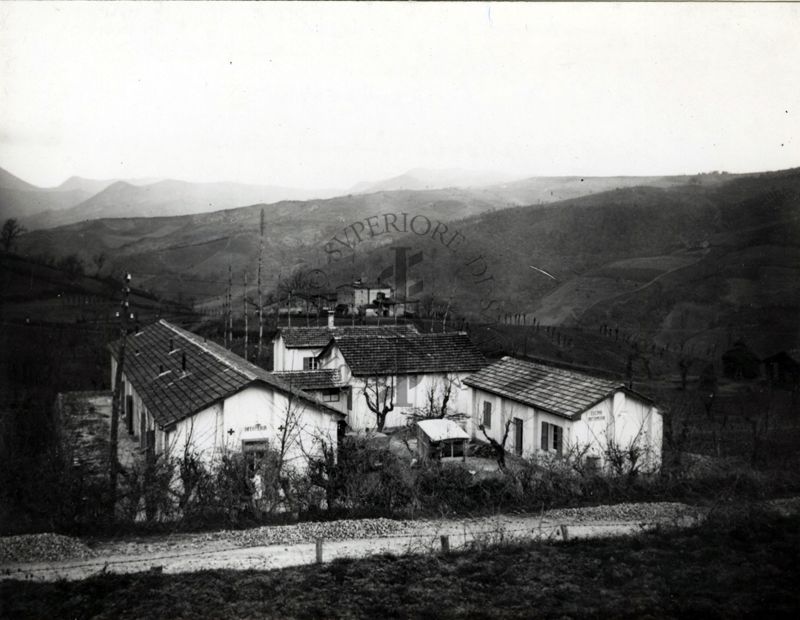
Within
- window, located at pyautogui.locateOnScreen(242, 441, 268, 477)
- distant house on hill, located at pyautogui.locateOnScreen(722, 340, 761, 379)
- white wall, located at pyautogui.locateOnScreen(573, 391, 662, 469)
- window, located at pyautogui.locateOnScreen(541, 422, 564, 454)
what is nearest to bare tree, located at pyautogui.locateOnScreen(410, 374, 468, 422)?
window, located at pyautogui.locateOnScreen(541, 422, 564, 454)

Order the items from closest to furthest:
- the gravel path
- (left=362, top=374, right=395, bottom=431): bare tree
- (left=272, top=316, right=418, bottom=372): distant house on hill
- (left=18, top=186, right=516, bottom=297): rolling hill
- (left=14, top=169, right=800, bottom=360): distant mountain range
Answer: the gravel path
(left=362, top=374, right=395, bottom=431): bare tree
(left=272, top=316, right=418, bottom=372): distant house on hill
(left=14, top=169, right=800, bottom=360): distant mountain range
(left=18, top=186, right=516, bottom=297): rolling hill

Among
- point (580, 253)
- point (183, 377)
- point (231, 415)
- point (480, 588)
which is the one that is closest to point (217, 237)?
point (580, 253)

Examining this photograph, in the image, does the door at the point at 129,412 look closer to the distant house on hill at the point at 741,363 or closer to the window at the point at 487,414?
the window at the point at 487,414

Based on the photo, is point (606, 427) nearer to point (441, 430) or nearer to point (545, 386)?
point (545, 386)

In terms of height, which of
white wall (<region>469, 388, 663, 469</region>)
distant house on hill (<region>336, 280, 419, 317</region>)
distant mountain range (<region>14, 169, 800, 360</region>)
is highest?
distant mountain range (<region>14, 169, 800, 360</region>)

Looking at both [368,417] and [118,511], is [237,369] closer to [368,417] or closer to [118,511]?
[118,511]

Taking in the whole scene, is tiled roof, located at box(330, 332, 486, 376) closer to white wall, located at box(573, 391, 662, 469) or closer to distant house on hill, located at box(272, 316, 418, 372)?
distant house on hill, located at box(272, 316, 418, 372)
